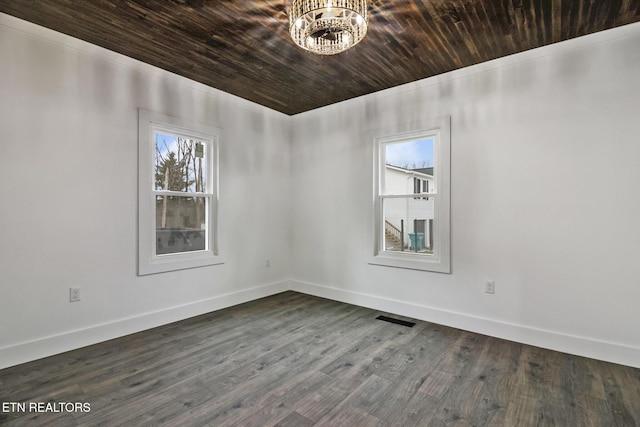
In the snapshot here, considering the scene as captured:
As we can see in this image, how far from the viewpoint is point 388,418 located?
1856mm

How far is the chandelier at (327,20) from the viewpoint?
6.34 ft

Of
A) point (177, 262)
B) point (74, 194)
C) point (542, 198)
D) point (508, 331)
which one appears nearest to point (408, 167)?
point (542, 198)

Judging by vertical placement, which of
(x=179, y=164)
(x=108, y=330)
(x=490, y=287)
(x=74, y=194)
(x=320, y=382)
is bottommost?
(x=320, y=382)

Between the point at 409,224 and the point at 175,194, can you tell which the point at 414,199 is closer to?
the point at 409,224

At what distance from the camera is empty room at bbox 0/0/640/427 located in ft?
6.98

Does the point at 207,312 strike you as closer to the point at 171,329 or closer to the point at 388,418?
the point at 171,329

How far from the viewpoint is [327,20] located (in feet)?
6.53

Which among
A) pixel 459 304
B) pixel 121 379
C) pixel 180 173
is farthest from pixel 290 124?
pixel 121 379

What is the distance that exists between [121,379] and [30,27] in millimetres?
2817

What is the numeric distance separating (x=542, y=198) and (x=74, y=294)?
166 inches

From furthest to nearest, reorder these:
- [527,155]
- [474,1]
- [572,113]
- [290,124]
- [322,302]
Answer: [290,124] → [322,302] → [527,155] → [572,113] → [474,1]

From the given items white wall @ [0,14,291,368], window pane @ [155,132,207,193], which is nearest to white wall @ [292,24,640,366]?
window pane @ [155,132,207,193]

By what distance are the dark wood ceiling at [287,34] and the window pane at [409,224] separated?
1405 mm

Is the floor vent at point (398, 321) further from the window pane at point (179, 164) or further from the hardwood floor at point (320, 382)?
the window pane at point (179, 164)
